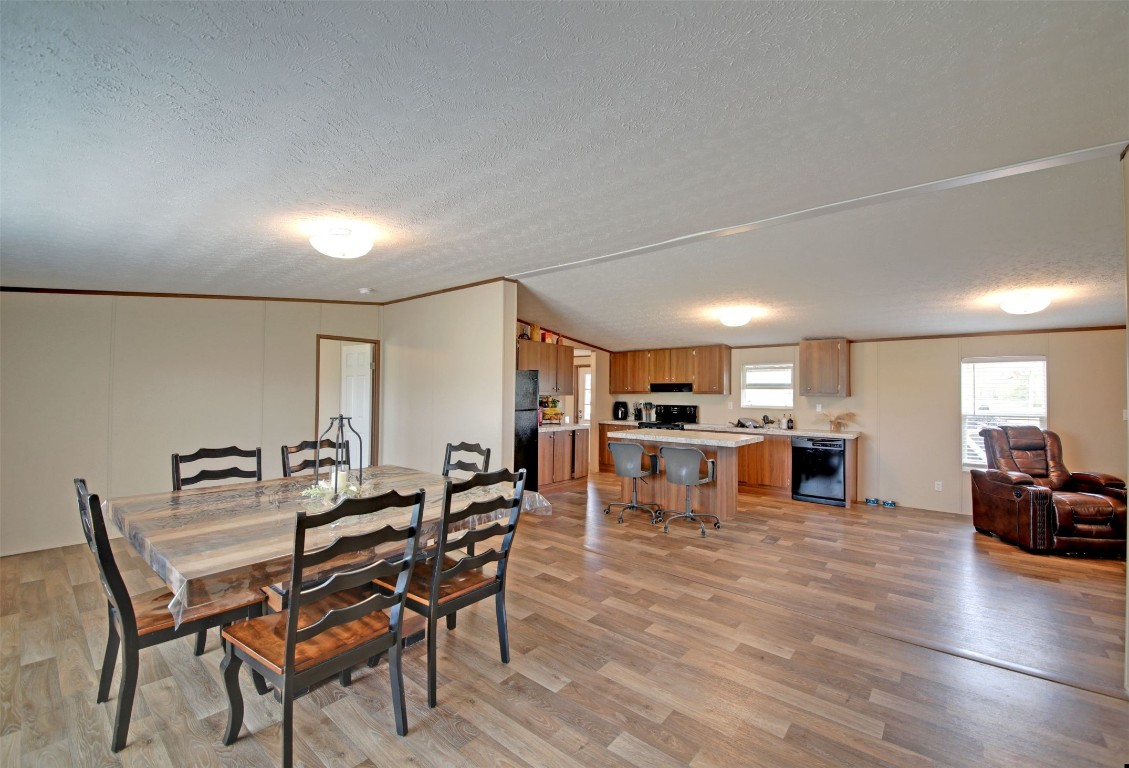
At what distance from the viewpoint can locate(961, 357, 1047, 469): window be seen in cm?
523

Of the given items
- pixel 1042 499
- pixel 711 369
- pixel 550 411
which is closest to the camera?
pixel 1042 499

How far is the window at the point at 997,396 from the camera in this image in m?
5.23

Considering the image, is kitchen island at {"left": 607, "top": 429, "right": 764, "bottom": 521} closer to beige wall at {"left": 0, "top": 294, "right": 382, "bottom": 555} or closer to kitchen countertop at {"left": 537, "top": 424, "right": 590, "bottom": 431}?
kitchen countertop at {"left": 537, "top": 424, "right": 590, "bottom": 431}

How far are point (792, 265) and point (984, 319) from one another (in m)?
2.74

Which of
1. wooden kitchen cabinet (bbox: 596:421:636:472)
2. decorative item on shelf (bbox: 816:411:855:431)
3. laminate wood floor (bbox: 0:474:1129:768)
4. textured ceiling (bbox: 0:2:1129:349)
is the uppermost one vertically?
textured ceiling (bbox: 0:2:1129:349)

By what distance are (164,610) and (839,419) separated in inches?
274

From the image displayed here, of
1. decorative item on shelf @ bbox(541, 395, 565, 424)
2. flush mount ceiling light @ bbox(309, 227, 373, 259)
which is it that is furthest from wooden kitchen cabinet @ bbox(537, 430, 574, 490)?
flush mount ceiling light @ bbox(309, 227, 373, 259)

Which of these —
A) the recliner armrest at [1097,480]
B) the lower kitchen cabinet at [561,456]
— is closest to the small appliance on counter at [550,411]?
the lower kitchen cabinet at [561,456]

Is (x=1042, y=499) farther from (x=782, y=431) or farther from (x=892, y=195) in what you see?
(x=892, y=195)

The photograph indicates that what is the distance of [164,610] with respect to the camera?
1923 millimetres

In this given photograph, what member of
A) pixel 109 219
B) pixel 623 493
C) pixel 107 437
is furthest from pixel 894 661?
pixel 107 437

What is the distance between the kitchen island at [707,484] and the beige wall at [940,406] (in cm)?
198

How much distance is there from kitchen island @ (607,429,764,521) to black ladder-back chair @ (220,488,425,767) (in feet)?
12.0

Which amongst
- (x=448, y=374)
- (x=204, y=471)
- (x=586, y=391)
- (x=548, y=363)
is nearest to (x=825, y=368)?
(x=548, y=363)
